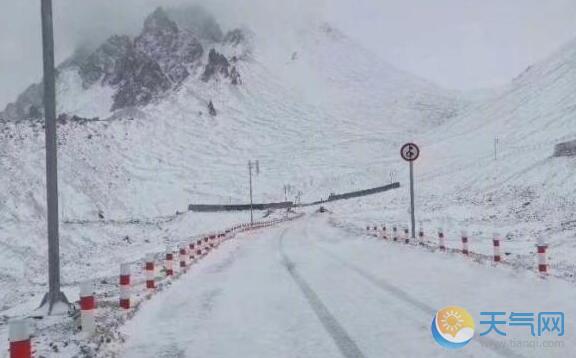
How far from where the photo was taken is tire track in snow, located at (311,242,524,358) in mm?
7000

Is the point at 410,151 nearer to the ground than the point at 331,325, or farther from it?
farther from it

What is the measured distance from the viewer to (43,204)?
6406 cm

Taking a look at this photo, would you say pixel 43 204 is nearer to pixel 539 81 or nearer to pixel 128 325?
pixel 128 325

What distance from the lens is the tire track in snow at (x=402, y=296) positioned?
7.00m

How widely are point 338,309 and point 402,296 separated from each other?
1.70 m

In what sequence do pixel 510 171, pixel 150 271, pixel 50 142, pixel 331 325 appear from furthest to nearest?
1. pixel 510 171
2. pixel 150 271
3. pixel 50 142
4. pixel 331 325

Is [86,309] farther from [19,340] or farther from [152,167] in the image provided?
[152,167]

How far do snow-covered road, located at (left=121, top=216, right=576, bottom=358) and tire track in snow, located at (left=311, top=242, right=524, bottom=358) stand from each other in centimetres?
2

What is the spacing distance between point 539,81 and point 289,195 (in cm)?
7198

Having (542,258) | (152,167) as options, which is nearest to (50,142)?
(542,258)

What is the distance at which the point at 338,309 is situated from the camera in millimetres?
10203

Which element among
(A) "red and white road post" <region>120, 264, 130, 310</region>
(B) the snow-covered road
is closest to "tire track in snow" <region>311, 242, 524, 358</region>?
(B) the snow-covered road

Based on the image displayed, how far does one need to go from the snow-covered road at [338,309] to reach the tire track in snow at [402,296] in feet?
0.07

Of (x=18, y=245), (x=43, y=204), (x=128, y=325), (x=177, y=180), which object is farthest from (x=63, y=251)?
(x=177, y=180)
